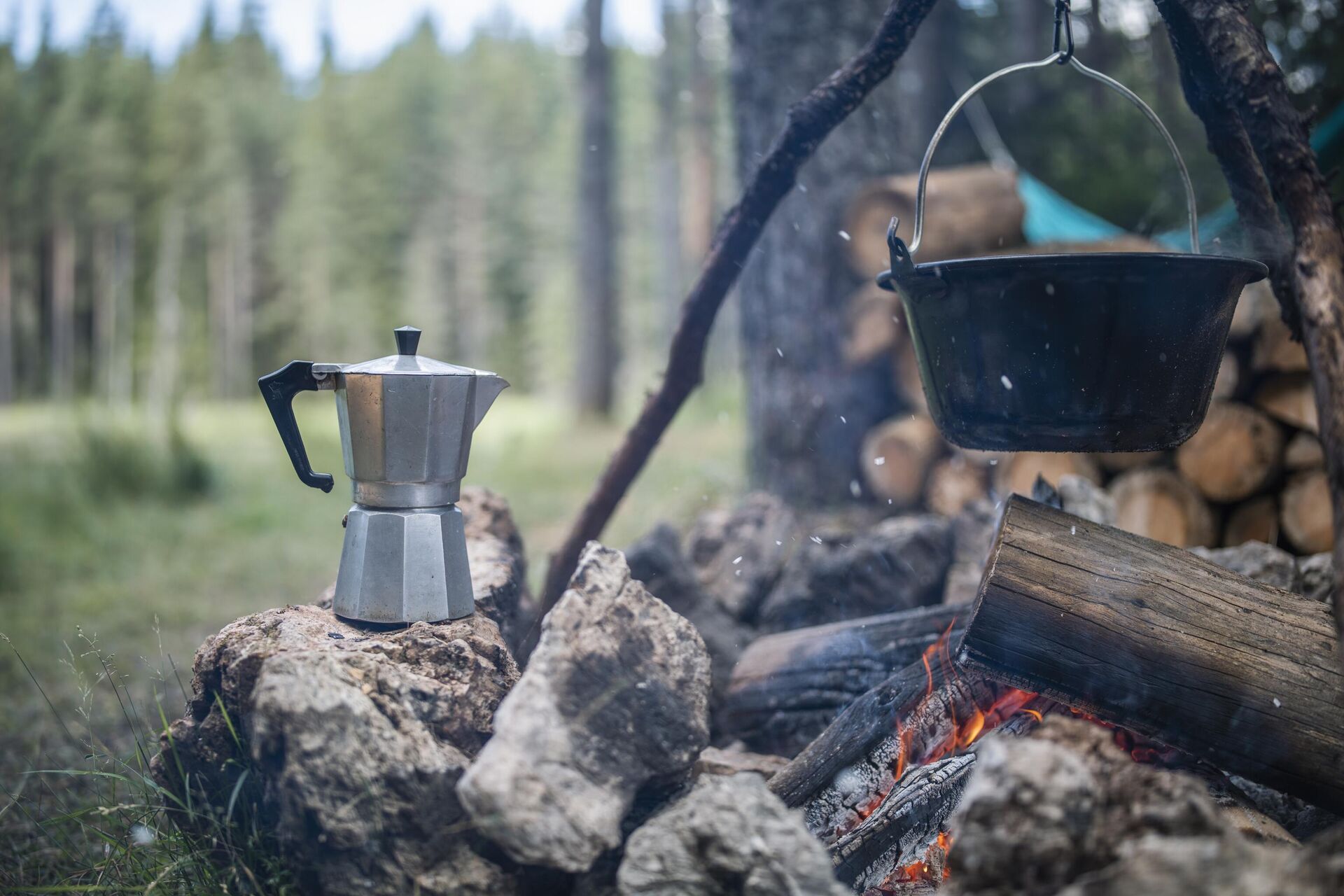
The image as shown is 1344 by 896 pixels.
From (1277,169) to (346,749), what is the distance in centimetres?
182

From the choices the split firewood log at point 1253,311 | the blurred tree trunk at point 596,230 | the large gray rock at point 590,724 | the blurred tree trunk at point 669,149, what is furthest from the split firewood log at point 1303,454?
the blurred tree trunk at point 669,149

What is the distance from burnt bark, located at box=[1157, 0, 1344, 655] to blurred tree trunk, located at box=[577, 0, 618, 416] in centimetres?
946

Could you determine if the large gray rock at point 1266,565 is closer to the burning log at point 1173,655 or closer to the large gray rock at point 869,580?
the burning log at point 1173,655

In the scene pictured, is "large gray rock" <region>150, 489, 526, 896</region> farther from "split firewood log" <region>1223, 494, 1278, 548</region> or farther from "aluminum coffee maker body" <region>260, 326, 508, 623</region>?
"split firewood log" <region>1223, 494, 1278, 548</region>

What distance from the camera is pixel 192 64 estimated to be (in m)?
30.1

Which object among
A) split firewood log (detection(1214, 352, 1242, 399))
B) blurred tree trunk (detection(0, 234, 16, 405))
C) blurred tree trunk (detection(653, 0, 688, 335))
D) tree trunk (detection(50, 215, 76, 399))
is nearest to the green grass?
split firewood log (detection(1214, 352, 1242, 399))

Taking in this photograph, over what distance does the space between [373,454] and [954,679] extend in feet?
4.04

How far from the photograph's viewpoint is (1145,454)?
361 centimetres

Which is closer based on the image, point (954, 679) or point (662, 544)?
point (954, 679)

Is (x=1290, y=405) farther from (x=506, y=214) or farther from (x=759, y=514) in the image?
(x=506, y=214)

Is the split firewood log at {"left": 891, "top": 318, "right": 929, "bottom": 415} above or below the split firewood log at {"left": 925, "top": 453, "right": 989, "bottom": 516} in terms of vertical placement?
above

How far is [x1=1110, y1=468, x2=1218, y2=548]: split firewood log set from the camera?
3.41 meters

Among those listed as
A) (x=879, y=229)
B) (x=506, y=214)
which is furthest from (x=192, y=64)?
(x=879, y=229)

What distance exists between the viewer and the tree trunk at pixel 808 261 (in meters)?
4.12
